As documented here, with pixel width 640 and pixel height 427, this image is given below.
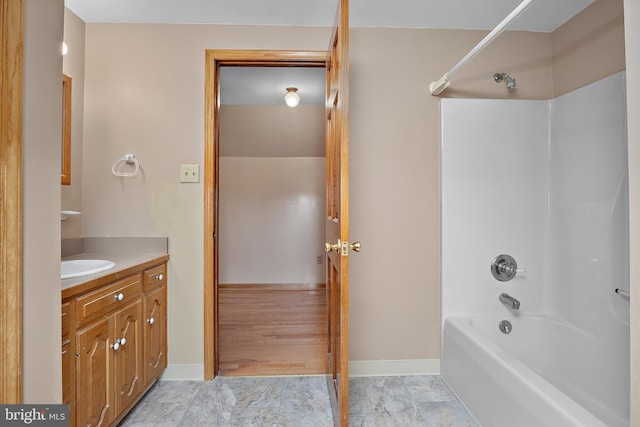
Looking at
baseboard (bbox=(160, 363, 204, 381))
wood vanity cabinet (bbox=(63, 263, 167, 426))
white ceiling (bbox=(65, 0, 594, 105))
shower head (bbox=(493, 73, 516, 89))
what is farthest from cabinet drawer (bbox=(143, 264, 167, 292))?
shower head (bbox=(493, 73, 516, 89))

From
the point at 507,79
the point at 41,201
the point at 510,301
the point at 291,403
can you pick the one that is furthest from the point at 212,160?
the point at 510,301

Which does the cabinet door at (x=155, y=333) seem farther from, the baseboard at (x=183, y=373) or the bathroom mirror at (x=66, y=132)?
the bathroom mirror at (x=66, y=132)

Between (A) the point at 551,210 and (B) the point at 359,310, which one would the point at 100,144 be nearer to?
(B) the point at 359,310

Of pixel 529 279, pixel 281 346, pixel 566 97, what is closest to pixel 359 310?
pixel 281 346

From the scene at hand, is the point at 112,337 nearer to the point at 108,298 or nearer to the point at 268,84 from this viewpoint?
the point at 108,298

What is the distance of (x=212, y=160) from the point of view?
2109 mm

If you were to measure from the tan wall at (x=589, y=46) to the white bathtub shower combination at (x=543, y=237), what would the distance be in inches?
3.8

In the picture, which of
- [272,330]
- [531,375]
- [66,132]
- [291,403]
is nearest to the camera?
[531,375]

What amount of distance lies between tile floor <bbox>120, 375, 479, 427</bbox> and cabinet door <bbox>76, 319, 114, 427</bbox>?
320mm

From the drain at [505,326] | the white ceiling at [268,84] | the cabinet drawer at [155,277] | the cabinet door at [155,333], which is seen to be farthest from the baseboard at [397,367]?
the white ceiling at [268,84]

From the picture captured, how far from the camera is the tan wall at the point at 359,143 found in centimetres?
211

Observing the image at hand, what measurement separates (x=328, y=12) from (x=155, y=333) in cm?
212

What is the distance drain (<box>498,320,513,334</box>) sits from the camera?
2.07 meters

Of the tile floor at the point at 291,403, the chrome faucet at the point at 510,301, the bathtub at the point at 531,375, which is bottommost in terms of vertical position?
the tile floor at the point at 291,403
